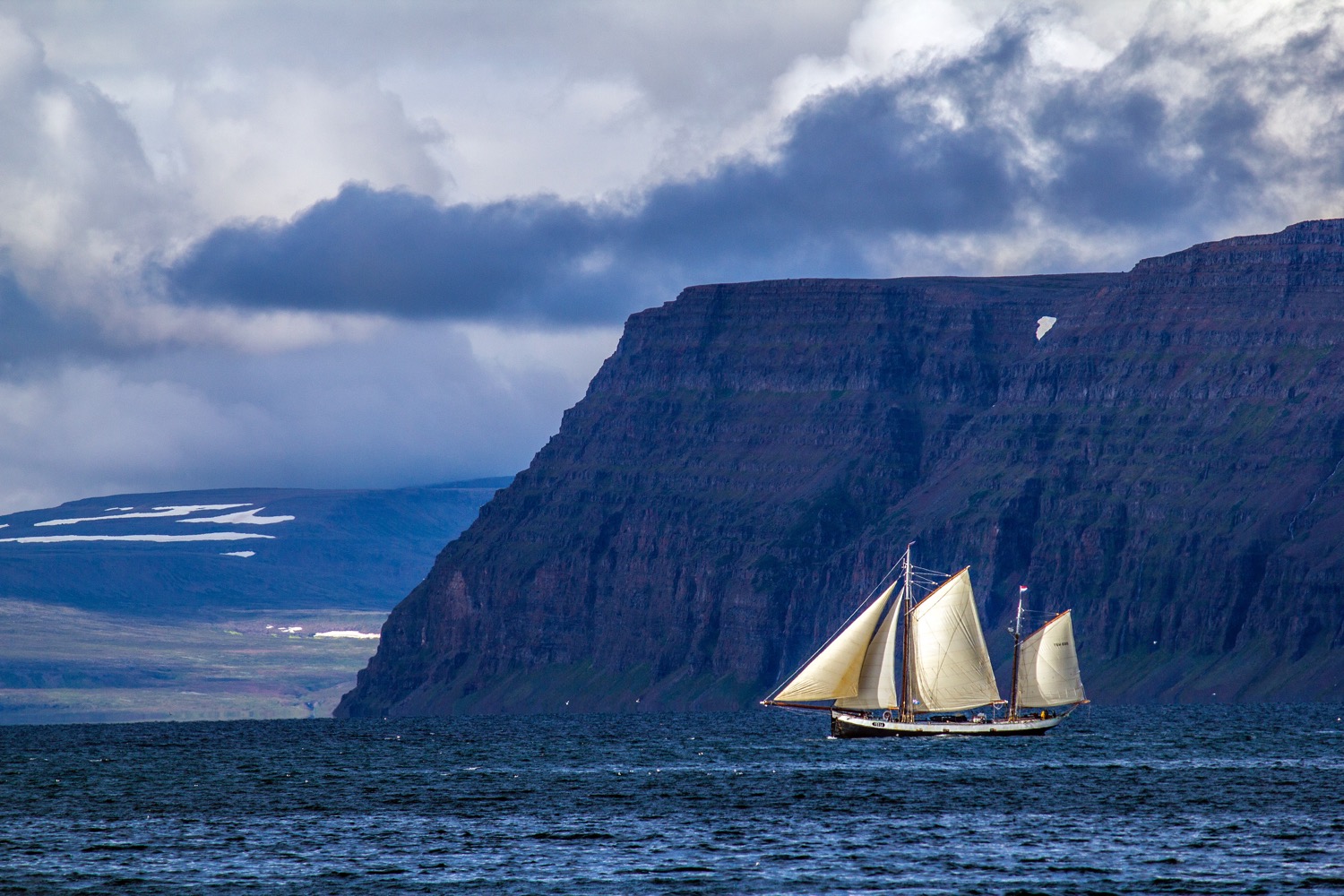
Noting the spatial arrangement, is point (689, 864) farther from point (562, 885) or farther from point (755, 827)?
point (755, 827)

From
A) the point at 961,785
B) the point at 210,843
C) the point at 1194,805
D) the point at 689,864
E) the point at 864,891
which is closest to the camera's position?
the point at 864,891

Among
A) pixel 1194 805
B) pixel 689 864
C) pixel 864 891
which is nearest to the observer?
pixel 864 891

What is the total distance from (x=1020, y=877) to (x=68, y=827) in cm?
6467

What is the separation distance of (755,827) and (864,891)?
2970cm

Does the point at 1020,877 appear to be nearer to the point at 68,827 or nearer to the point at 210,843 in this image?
the point at 210,843

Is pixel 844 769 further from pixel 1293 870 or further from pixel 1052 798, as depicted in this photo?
pixel 1293 870

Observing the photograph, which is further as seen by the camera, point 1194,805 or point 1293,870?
point 1194,805

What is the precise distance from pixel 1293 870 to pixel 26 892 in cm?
6123

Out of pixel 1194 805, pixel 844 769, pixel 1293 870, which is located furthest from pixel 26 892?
pixel 844 769

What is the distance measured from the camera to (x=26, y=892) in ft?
386

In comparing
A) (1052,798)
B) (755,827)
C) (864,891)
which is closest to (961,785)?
(1052,798)

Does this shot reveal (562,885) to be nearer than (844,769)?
Yes

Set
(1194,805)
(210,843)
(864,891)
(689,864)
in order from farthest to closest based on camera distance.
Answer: (1194,805), (210,843), (689,864), (864,891)

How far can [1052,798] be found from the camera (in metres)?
159
